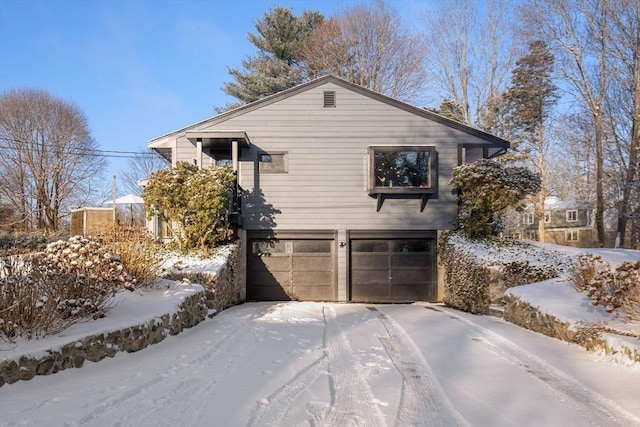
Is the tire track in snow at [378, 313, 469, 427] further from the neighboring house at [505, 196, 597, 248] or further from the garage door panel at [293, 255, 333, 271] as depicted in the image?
the neighboring house at [505, 196, 597, 248]

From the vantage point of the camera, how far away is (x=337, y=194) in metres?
12.0

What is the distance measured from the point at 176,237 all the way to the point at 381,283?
5.66 metres

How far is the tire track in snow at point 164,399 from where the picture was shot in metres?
3.24

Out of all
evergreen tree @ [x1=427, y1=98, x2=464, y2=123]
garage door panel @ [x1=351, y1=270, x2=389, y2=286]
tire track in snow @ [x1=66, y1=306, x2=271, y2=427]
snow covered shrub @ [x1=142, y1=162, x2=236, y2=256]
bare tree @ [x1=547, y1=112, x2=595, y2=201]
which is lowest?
Result: garage door panel @ [x1=351, y1=270, x2=389, y2=286]

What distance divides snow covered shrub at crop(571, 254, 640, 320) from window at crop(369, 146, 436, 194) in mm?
5669

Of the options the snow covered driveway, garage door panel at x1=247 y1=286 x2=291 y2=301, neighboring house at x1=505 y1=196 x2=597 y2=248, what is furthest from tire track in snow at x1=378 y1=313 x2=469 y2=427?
neighboring house at x1=505 y1=196 x2=597 y2=248

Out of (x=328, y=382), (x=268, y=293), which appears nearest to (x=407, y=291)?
(x=268, y=293)

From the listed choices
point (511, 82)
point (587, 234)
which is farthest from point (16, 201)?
point (587, 234)

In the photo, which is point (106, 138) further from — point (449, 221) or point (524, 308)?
point (524, 308)

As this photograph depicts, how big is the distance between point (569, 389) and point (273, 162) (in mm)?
9298

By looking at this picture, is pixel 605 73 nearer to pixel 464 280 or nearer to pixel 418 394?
pixel 464 280

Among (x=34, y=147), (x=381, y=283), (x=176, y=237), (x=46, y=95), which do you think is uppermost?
(x=46, y=95)

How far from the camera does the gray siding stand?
11.9 meters

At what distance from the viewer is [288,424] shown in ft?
10.6
